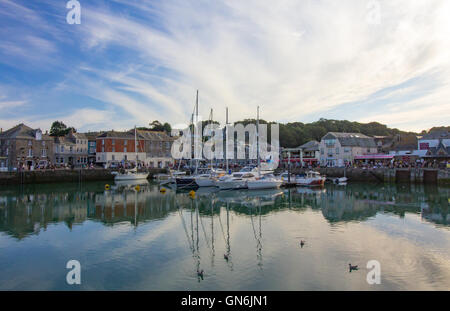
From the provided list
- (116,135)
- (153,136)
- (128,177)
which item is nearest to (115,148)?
(116,135)

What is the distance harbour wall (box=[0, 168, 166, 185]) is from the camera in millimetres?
47812

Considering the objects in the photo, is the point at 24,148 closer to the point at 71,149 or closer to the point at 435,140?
the point at 71,149

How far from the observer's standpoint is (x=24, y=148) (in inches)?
2235

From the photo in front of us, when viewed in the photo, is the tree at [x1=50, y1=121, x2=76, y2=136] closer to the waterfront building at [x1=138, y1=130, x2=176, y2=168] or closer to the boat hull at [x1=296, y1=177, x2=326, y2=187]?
the waterfront building at [x1=138, y1=130, x2=176, y2=168]

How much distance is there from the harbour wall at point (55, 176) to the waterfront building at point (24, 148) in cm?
466

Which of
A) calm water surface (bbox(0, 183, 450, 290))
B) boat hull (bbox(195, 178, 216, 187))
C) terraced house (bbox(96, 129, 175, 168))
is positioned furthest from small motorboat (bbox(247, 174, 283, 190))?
terraced house (bbox(96, 129, 175, 168))

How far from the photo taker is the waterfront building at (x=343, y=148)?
216ft

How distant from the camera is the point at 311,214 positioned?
24641mm

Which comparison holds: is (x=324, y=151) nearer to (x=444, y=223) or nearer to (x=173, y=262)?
(x=444, y=223)

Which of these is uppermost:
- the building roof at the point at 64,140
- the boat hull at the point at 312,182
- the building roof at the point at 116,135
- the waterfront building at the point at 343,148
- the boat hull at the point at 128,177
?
the building roof at the point at 116,135

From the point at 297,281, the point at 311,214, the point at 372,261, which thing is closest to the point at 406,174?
the point at 311,214

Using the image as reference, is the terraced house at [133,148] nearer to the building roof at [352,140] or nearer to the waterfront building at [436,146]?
the building roof at [352,140]

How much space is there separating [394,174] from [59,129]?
80738 mm

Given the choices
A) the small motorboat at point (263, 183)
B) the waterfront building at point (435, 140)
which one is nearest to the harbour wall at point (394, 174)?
the waterfront building at point (435, 140)
